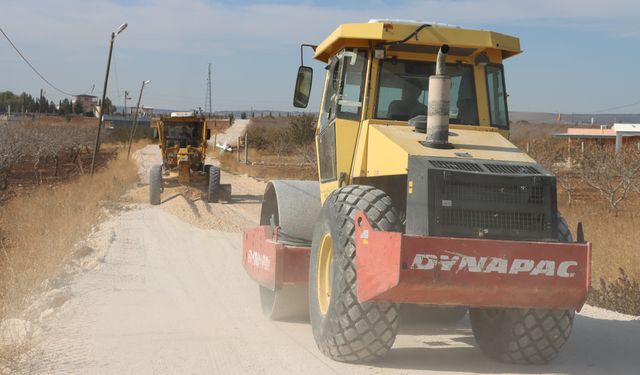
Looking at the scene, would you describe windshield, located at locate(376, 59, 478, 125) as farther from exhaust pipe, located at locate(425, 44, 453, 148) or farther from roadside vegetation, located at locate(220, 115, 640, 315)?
roadside vegetation, located at locate(220, 115, 640, 315)

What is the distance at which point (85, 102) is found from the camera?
159 meters

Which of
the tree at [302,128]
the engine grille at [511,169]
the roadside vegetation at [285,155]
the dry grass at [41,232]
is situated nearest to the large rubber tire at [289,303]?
the dry grass at [41,232]

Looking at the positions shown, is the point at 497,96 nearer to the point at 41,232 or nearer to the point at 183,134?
the point at 41,232

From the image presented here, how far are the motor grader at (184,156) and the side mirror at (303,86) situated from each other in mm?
15060

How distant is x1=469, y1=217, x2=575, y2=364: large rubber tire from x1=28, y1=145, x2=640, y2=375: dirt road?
0.37 ft

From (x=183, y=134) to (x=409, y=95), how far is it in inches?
758

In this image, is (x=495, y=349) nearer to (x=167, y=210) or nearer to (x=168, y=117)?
(x=167, y=210)

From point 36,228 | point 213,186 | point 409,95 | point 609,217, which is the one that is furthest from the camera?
point 213,186

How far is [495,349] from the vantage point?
6941mm

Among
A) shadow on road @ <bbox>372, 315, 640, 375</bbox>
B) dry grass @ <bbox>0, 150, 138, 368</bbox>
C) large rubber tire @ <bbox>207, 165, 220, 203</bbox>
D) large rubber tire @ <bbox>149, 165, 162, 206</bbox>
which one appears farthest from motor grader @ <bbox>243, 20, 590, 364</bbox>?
large rubber tire @ <bbox>207, 165, 220, 203</bbox>


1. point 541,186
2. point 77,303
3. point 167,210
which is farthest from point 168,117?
point 541,186

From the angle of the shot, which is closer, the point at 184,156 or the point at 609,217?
the point at 609,217

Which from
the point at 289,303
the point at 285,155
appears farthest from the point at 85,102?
the point at 289,303

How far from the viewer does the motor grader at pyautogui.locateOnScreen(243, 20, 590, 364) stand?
5961 millimetres
